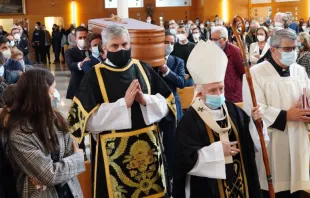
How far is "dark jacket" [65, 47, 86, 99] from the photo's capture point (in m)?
6.25

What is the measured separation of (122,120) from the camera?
3555 mm

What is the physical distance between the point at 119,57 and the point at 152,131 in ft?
2.08

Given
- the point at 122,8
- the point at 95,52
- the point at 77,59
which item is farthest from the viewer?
the point at 122,8

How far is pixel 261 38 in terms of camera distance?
9094 mm

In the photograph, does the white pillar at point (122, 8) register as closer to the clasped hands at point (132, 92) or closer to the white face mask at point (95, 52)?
the white face mask at point (95, 52)

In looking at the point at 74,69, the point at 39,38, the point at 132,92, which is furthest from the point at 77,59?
the point at 39,38

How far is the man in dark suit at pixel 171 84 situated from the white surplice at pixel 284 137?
28.2 inches

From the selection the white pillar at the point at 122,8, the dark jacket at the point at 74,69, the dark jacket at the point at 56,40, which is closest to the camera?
the dark jacket at the point at 74,69

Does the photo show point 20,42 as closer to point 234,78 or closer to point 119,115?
point 234,78

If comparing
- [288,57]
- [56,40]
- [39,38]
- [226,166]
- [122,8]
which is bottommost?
[226,166]

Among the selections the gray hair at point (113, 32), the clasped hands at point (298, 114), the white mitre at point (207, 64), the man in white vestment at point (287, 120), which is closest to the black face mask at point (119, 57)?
the gray hair at point (113, 32)

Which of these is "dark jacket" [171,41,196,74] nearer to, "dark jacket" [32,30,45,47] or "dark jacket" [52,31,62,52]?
"dark jacket" [32,30,45,47]

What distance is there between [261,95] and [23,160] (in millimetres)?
2085

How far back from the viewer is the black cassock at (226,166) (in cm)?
322
